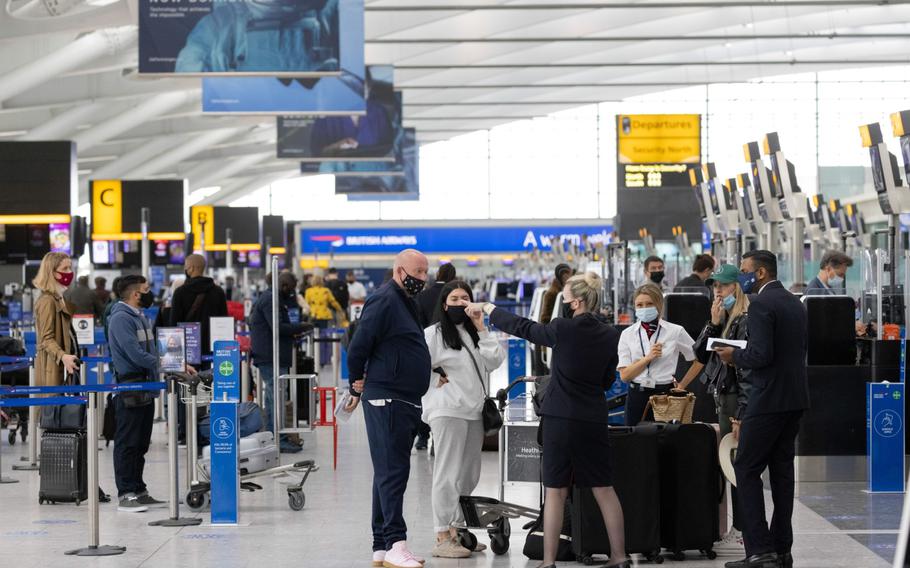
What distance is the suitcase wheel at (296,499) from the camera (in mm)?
9062

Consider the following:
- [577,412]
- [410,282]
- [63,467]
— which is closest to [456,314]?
[410,282]

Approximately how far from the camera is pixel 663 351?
8.34m

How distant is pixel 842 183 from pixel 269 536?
38.5 meters

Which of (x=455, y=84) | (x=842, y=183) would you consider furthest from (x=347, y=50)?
(x=842, y=183)

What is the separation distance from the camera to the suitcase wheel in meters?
9.06

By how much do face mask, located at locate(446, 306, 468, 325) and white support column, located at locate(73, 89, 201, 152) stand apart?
1287 inches

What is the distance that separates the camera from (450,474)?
295 inches

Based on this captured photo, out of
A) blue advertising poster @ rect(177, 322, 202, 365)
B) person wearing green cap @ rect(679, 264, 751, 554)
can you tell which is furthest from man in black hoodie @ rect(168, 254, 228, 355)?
person wearing green cap @ rect(679, 264, 751, 554)

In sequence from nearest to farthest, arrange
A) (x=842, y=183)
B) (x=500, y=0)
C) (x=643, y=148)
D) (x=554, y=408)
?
(x=554, y=408), (x=500, y=0), (x=643, y=148), (x=842, y=183)

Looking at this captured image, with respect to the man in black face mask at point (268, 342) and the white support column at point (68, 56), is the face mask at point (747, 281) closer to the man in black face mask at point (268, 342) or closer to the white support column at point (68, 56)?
the man in black face mask at point (268, 342)

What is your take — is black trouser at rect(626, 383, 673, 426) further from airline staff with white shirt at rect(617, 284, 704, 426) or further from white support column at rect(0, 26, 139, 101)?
white support column at rect(0, 26, 139, 101)

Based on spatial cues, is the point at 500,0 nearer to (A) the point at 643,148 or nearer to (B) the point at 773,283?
(A) the point at 643,148

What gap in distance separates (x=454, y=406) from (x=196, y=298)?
16.0 feet

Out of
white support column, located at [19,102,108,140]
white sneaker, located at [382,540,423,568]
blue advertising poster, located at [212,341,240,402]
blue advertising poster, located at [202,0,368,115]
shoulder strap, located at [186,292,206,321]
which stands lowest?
white sneaker, located at [382,540,423,568]
